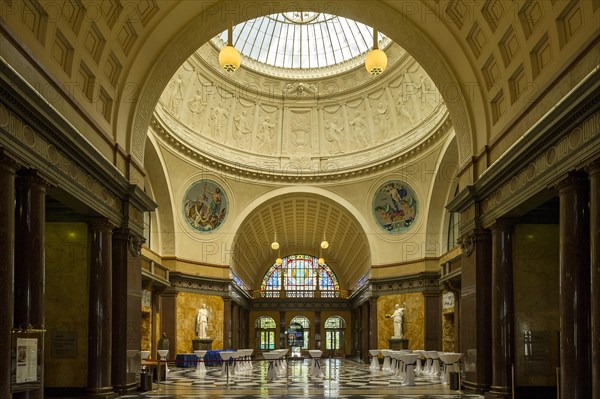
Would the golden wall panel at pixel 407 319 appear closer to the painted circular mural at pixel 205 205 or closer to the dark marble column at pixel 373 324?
the dark marble column at pixel 373 324

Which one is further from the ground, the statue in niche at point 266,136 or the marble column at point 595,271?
the statue in niche at point 266,136

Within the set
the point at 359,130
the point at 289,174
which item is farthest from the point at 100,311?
the point at 359,130

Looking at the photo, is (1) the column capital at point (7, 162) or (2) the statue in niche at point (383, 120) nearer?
(1) the column capital at point (7, 162)

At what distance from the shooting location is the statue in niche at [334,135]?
39312mm

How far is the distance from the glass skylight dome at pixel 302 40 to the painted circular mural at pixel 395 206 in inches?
284

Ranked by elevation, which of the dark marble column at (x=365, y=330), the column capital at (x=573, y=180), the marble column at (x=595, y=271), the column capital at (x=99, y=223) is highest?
the column capital at (x=573, y=180)

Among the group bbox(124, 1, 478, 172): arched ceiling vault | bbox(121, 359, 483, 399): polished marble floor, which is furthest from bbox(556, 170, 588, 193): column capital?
bbox(121, 359, 483, 399): polished marble floor

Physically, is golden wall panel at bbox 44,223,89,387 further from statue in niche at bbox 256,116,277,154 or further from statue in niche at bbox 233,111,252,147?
statue in niche at bbox 256,116,277,154

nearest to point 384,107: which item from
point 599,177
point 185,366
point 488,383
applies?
point 185,366

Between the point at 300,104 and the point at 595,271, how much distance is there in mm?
29446

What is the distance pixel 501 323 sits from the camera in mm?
16109

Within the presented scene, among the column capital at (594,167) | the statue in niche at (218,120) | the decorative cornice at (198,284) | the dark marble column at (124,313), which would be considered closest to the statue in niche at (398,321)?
the decorative cornice at (198,284)

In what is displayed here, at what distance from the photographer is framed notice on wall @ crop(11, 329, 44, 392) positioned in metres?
10.3

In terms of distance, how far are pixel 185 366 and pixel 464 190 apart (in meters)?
19.4
